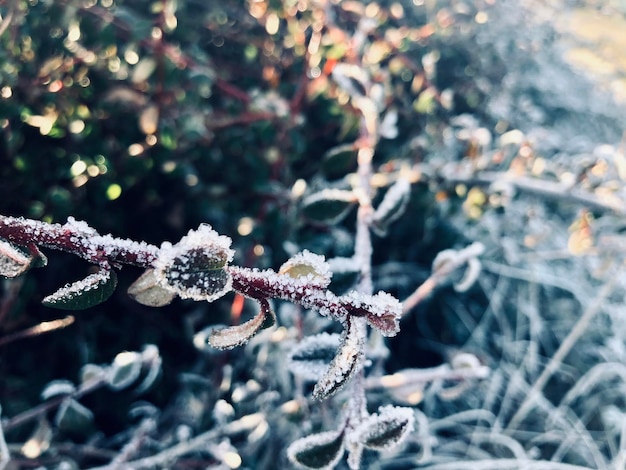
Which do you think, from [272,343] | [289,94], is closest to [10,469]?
[272,343]

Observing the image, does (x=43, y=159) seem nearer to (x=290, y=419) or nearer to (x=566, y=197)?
(x=290, y=419)

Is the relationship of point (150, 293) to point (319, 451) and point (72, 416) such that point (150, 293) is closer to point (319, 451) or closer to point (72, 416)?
point (319, 451)

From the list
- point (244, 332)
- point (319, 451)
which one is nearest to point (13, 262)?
point (244, 332)

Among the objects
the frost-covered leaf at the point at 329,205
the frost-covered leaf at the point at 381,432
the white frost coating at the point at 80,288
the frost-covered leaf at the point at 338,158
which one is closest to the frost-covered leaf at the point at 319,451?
the frost-covered leaf at the point at 381,432

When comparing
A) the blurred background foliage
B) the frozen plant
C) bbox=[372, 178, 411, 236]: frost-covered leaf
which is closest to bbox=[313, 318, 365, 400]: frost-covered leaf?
the frozen plant

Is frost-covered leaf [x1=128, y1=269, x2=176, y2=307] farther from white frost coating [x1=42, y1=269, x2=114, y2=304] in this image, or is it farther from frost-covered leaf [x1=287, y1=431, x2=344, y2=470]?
frost-covered leaf [x1=287, y1=431, x2=344, y2=470]
